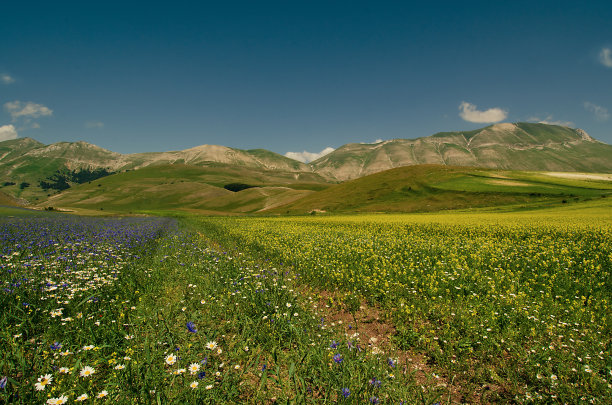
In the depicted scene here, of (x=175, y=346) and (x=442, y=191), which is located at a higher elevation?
(x=442, y=191)

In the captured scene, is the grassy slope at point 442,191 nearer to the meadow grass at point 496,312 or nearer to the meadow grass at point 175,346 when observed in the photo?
the meadow grass at point 496,312

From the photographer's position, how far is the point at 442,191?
8769 cm

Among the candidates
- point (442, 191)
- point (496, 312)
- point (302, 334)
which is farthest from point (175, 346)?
point (442, 191)

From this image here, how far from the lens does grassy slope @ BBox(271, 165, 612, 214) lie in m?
73.2

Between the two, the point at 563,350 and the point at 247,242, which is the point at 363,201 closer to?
the point at 247,242

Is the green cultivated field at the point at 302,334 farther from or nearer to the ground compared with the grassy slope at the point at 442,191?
nearer to the ground

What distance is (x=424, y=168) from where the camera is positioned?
409 ft

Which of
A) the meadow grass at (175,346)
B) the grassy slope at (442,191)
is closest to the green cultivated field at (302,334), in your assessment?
the meadow grass at (175,346)

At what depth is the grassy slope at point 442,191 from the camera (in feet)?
240

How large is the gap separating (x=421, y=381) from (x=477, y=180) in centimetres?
10822

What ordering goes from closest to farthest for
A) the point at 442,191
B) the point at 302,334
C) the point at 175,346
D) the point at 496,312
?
the point at 175,346 → the point at 302,334 → the point at 496,312 → the point at 442,191

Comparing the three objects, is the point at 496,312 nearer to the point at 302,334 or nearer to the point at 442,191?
the point at 302,334

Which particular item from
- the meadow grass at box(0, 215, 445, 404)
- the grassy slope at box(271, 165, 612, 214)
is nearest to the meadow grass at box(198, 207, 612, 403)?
the meadow grass at box(0, 215, 445, 404)

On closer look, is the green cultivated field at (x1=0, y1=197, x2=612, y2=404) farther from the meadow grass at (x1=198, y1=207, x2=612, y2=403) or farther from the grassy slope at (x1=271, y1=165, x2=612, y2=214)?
the grassy slope at (x1=271, y1=165, x2=612, y2=214)
